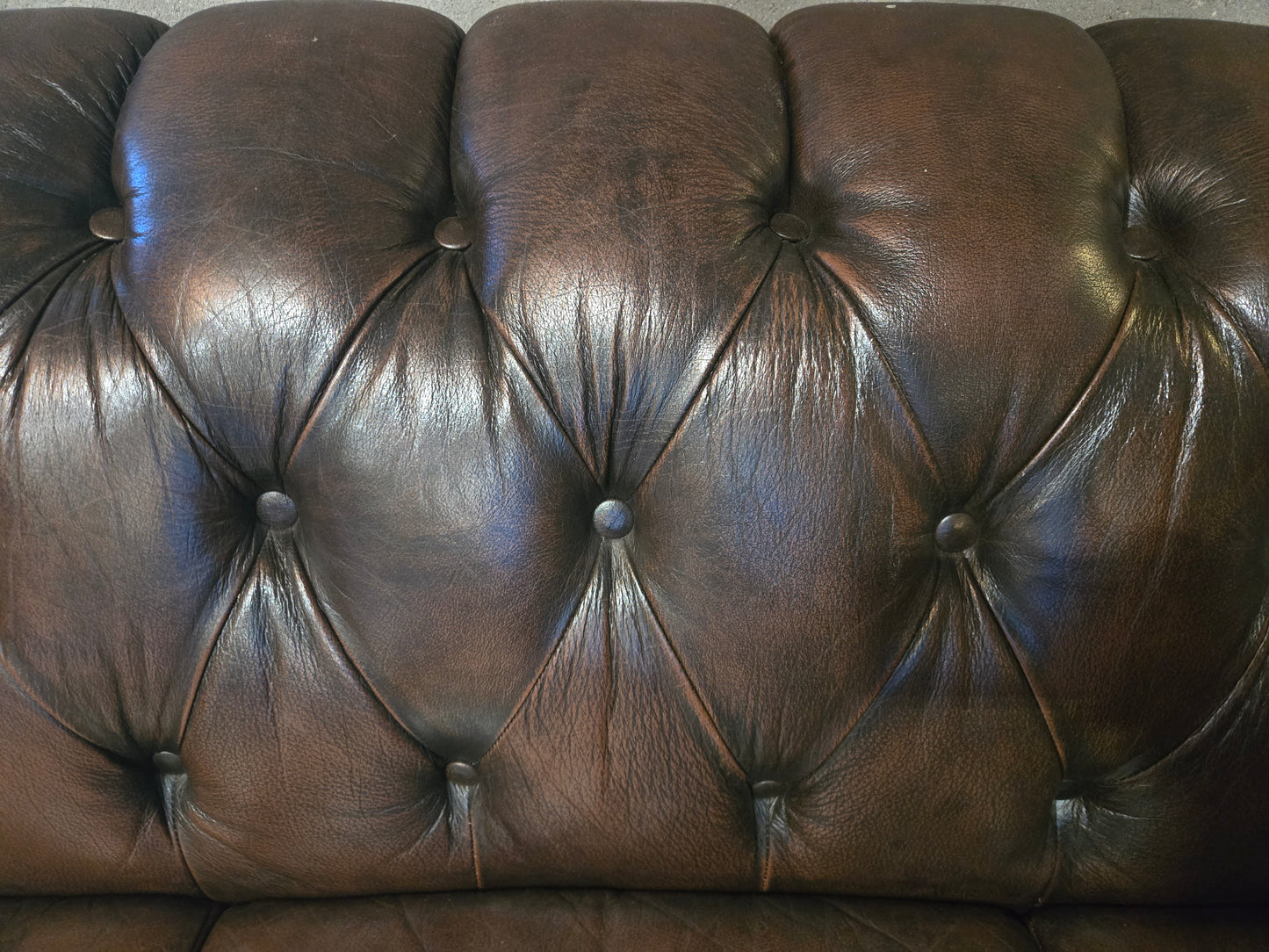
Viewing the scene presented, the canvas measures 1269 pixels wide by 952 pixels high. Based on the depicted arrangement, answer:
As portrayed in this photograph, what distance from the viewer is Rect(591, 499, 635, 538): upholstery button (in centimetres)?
46

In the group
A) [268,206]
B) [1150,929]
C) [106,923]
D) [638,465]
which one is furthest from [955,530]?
[106,923]

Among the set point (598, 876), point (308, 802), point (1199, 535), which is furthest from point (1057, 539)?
point (308, 802)

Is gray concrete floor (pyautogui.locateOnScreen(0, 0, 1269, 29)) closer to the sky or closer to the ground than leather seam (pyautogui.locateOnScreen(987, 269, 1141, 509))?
closer to the sky

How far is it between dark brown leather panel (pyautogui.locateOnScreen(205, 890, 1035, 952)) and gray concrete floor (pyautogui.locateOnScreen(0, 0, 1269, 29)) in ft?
1.97

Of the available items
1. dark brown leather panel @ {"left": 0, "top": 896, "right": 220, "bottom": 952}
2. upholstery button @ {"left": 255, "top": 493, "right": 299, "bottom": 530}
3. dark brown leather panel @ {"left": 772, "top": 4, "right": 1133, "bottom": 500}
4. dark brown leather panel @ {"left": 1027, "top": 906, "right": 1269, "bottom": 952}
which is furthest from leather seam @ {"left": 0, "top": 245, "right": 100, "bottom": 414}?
dark brown leather panel @ {"left": 1027, "top": 906, "right": 1269, "bottom": 952}

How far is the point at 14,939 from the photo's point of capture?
50cm

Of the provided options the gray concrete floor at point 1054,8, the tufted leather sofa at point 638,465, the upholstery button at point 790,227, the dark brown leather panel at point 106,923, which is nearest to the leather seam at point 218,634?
the tufted leather sofa at point 638,465

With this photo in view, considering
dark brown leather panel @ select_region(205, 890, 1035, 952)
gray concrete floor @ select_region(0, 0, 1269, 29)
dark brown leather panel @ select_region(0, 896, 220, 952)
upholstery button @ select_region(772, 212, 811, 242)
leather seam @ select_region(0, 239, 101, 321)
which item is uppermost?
gray concrete floor @ select_region(0, 0, 1269, 29)

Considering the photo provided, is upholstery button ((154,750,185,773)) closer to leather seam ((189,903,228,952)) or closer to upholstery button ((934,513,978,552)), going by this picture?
leather seam ((189,903,228,952))

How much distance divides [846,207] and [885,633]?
226 mm

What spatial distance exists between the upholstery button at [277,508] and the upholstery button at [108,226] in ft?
0.52

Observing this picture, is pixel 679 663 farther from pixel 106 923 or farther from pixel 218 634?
pixel 106 923

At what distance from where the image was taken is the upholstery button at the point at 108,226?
18.2 inches

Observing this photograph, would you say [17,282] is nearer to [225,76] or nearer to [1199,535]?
[225,76]
